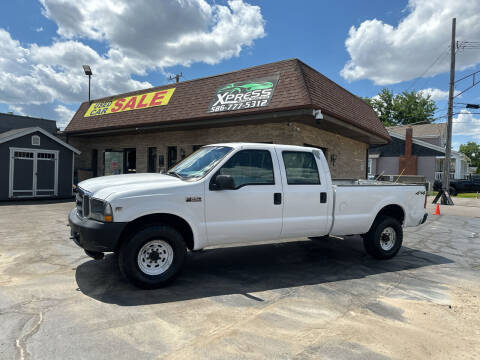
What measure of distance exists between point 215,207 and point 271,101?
6821 millimetres

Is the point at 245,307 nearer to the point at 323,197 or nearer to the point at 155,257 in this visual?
the point at 155,257

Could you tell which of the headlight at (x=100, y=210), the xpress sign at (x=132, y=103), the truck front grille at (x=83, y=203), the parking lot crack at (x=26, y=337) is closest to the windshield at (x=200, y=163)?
the headlight at (x=100, y=210)

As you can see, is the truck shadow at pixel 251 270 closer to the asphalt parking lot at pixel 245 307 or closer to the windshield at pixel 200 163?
the asphalt parking lot at pixel 245 307

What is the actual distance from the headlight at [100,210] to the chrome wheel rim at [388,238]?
16.0 feet

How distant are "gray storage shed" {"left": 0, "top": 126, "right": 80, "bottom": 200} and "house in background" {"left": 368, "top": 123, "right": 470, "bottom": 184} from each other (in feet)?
89.0

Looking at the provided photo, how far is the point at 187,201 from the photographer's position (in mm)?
4465

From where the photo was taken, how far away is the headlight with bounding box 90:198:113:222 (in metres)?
4.09

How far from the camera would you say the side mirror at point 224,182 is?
4.43 m

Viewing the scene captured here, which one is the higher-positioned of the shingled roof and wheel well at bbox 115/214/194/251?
the shingled roof

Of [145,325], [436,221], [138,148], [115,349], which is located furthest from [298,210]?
[138,148]

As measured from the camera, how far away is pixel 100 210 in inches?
165

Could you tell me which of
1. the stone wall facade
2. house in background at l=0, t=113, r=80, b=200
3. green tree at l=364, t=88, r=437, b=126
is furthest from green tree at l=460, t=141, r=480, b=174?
house in background at l=0, t=113, r=80, b=200

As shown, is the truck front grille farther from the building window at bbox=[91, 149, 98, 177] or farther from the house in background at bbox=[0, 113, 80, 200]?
the building window at bbox=[91, 149, 98, 177]

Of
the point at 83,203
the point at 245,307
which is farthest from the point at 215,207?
the point at 83,203
